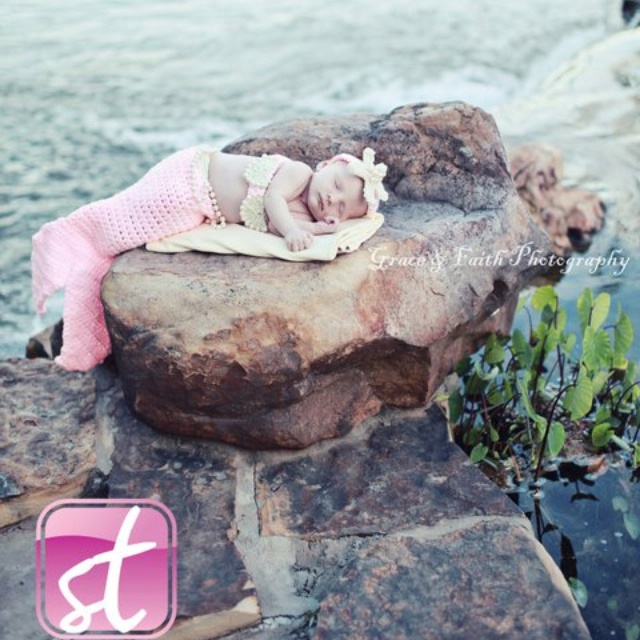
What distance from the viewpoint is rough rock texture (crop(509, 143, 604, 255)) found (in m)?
5.35

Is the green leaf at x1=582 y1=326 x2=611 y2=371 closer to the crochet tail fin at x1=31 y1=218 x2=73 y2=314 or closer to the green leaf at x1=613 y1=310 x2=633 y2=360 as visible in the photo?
the green leaf at x1=613 y1=310 x2=633 y2=360

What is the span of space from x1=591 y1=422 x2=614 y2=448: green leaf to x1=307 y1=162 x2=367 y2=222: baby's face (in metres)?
1.25

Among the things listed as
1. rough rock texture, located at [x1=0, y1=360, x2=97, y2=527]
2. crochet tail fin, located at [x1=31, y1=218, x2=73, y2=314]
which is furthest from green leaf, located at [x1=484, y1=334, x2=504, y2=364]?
crochet tail fin, located at [x1=31, y1=218, x2=73, y2=314]

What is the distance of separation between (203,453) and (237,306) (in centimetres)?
58

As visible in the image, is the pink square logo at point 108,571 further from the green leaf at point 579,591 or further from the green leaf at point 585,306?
the green leaf at point 585,306

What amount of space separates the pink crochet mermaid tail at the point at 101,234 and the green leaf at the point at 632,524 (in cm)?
196

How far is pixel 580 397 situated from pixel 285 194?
135 centimetres

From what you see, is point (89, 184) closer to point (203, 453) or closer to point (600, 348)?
point (203, 453)

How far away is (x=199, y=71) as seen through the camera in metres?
9.80

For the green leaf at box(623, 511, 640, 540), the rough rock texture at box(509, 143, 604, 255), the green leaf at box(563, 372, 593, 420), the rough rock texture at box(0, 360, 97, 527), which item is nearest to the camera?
the rough rock texture at box(0, 360, 97, 527)

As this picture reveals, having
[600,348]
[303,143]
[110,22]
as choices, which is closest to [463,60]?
[110,22]

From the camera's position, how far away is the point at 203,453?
2992mm

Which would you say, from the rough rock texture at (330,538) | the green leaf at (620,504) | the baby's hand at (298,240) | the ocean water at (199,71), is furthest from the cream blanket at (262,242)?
the ocean water at (199,71)

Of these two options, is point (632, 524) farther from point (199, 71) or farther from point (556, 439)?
point (199, 71)
